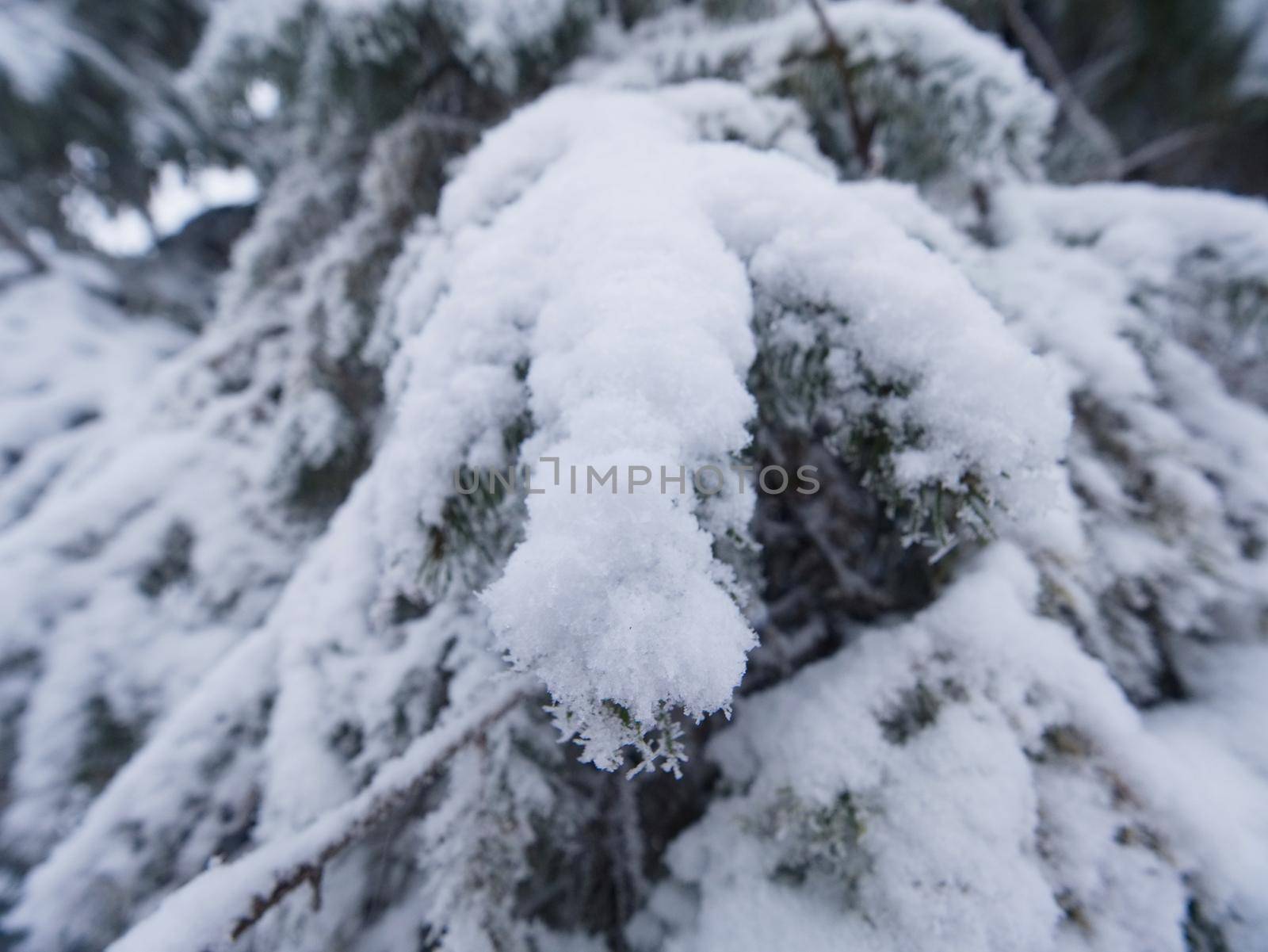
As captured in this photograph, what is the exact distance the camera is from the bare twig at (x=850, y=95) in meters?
0.99

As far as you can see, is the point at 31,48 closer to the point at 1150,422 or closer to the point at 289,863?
the point at 289,863

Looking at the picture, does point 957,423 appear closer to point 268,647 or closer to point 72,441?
point 268,647

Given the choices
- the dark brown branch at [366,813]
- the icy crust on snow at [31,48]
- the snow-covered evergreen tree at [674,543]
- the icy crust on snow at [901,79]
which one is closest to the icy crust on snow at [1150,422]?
the snow-covered evergreen tree at [674,543]

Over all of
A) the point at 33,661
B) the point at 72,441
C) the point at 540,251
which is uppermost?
the point at 72,441

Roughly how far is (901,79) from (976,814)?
4.02 ft

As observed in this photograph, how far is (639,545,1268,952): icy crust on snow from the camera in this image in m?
0.61

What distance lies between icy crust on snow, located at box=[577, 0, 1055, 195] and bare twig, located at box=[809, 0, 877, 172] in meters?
0.01

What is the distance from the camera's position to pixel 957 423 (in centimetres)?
48

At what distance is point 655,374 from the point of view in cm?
43

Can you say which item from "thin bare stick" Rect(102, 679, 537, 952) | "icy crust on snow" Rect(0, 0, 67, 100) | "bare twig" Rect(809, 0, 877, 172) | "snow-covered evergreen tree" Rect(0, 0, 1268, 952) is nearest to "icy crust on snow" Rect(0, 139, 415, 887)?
"snow-covered evergreen tree" Rect(0, 0, 1268, 952)

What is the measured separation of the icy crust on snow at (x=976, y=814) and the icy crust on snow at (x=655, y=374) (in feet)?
1.20

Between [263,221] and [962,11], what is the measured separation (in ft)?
7.93

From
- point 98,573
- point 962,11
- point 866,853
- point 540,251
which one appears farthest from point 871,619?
point 962,11

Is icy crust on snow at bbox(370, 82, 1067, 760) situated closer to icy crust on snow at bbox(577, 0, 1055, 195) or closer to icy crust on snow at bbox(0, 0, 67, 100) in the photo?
icy crust on snow at bbox(577, 0, 1055, 195)
